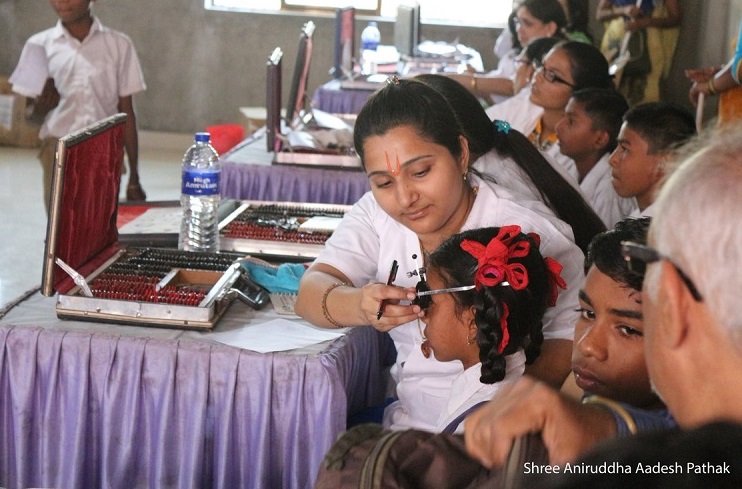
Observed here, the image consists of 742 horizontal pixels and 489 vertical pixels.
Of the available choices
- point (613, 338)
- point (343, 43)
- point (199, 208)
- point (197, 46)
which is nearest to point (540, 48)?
point (343, 43)

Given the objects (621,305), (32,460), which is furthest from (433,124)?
(32,460)

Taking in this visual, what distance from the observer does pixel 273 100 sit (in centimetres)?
362

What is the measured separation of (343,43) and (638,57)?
184cm

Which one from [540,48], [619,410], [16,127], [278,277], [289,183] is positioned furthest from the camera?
[16,127]

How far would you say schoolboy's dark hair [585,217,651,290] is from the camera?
1.52 m

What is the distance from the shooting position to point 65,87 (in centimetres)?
420

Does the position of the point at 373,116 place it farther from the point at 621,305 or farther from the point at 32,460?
the point at 32,460

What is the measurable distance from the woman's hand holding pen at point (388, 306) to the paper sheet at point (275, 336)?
188 mm

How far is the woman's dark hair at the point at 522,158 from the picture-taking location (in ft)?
7.38

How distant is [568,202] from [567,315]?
419 mm

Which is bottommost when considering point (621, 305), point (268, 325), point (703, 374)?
point (268, 325)

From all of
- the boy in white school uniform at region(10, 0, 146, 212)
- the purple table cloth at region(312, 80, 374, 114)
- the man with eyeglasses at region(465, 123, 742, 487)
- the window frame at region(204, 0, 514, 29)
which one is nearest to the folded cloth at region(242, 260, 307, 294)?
the man with eyeglasses at region(465, 123, 742, 487)

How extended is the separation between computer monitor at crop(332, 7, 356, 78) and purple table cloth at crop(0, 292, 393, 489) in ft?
13.3

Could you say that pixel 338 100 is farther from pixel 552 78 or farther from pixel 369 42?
pixel 552 78
